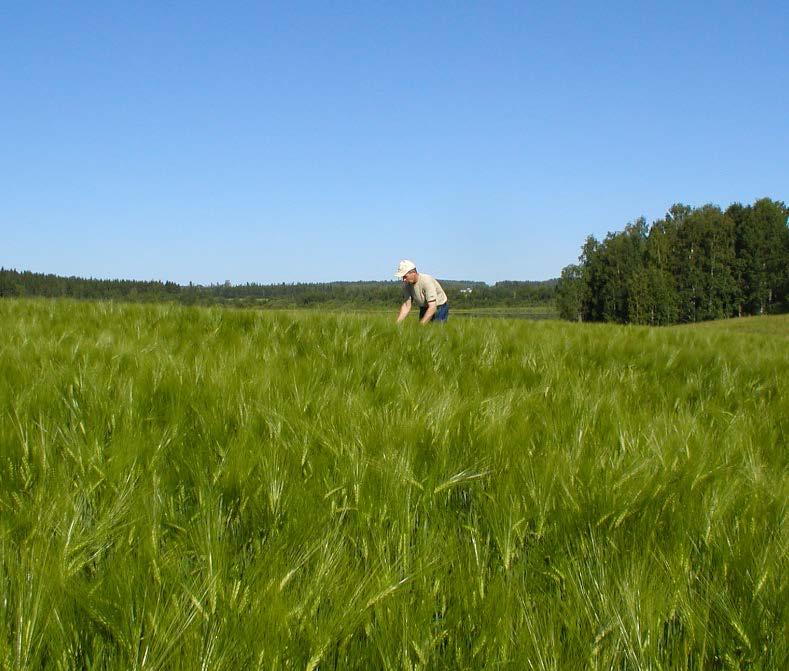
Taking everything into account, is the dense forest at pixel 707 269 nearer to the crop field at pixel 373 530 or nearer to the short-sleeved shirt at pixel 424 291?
the short-sleeved shirt at pixel 424 291

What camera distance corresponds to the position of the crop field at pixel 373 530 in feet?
2.56

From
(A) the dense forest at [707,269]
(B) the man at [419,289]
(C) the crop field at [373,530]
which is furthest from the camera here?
(A) the dense forest at [707,269]

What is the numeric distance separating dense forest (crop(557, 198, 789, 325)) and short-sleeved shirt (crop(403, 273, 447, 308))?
214 ft

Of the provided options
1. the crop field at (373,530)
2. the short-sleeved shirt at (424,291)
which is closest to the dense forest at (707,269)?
the short-sleeved shirt at (424,291)

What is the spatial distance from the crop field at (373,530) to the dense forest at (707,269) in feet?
240

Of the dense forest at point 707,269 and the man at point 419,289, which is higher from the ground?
the dense forest at point 707,269

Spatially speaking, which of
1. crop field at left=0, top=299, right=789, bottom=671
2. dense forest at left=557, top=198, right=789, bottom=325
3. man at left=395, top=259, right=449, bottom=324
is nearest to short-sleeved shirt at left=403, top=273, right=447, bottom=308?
man at left=395, top=259, right=449, bottom=324

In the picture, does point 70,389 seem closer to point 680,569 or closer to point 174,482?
point 174,482

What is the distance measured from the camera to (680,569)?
3.17 ft

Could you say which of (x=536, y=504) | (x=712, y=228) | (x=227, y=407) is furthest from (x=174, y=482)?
(x=712, y=228)

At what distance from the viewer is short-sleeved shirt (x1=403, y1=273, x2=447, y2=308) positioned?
9516mm

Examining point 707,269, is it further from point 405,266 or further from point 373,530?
point 373,530

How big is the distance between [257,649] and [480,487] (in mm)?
729

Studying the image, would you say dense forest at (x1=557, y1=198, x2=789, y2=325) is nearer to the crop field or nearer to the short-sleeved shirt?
the short-sleeved shirt
